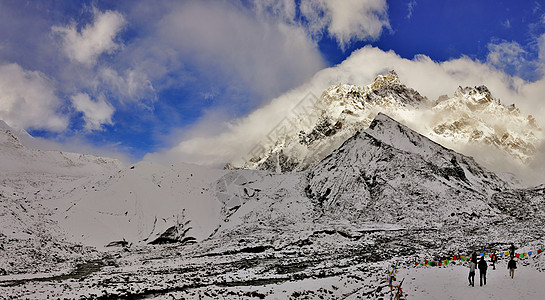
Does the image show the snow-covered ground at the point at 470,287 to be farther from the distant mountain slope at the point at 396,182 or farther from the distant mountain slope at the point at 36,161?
the distant mountain slope at the point at 36,161

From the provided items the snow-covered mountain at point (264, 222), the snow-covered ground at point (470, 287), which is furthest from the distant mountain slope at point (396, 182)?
the snow-covered ground at point (470, 287)

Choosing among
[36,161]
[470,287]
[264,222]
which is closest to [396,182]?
[264,222]

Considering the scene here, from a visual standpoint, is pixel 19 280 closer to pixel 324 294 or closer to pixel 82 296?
pixel 82 296

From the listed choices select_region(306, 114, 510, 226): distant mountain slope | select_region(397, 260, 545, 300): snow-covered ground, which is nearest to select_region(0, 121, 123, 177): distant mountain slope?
select_region(306, 114, 510, 226): distant mountain slope

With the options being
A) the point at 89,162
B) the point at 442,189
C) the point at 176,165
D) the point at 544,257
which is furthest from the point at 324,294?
the point at 89,162

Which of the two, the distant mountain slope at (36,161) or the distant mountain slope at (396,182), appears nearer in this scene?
the distant mountain slope at (396,182)

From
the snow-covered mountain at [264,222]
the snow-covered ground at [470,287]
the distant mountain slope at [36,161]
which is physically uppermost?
the distant mountain slope at [36,161]

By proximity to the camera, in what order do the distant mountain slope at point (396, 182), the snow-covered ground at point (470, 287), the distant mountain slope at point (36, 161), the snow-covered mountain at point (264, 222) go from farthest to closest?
the distant mountain slope at point (36, 161)
the distant mountain slope at point (396, 182)
the snow-covered mountain at point (264, 222)
the snow-covered ground at point (470, 287)

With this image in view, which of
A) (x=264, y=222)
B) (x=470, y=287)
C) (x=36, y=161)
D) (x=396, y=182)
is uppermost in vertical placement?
(x=36, y=161)

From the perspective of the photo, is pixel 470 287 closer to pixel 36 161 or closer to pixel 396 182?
pixel 396 182

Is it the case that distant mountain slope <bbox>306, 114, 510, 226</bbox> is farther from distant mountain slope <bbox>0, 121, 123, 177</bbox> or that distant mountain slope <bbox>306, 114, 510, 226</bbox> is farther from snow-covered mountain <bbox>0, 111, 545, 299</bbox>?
distant mountain slope <bbox>0, 121, 123, 177</bbox>

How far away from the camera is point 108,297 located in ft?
91.6

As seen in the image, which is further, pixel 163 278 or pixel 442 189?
pixel 442 189

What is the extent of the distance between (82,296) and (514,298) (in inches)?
1231
